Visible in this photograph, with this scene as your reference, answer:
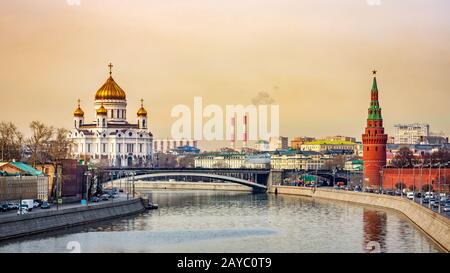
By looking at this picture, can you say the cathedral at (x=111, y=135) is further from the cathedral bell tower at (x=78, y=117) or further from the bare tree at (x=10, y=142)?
the bare tree at (x=10, y=142)

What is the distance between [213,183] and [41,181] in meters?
47.0

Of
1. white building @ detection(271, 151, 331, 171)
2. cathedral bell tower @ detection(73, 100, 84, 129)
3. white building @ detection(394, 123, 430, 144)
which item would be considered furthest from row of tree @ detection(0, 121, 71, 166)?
white building @ detection(394, 123, 430, 144)

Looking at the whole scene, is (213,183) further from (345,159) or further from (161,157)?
(161,157)

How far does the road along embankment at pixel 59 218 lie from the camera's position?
39119 mm

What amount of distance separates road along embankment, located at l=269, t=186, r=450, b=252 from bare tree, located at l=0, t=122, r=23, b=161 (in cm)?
2094

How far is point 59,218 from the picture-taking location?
44.1 m

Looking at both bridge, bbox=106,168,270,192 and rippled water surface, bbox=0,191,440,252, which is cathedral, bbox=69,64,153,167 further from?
rippled water surface, bbox=0,191,440,252

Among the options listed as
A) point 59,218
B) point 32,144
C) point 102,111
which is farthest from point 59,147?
point 102,111

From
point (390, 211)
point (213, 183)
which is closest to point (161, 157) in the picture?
point (213, 183)

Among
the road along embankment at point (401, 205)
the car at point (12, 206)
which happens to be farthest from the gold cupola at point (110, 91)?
the car at point (12, 206)

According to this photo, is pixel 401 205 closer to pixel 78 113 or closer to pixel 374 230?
pixel 374 230

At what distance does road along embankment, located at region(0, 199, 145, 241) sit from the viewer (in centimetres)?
3912

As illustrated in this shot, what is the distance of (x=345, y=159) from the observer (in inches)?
4894

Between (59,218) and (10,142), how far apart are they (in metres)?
24.8
